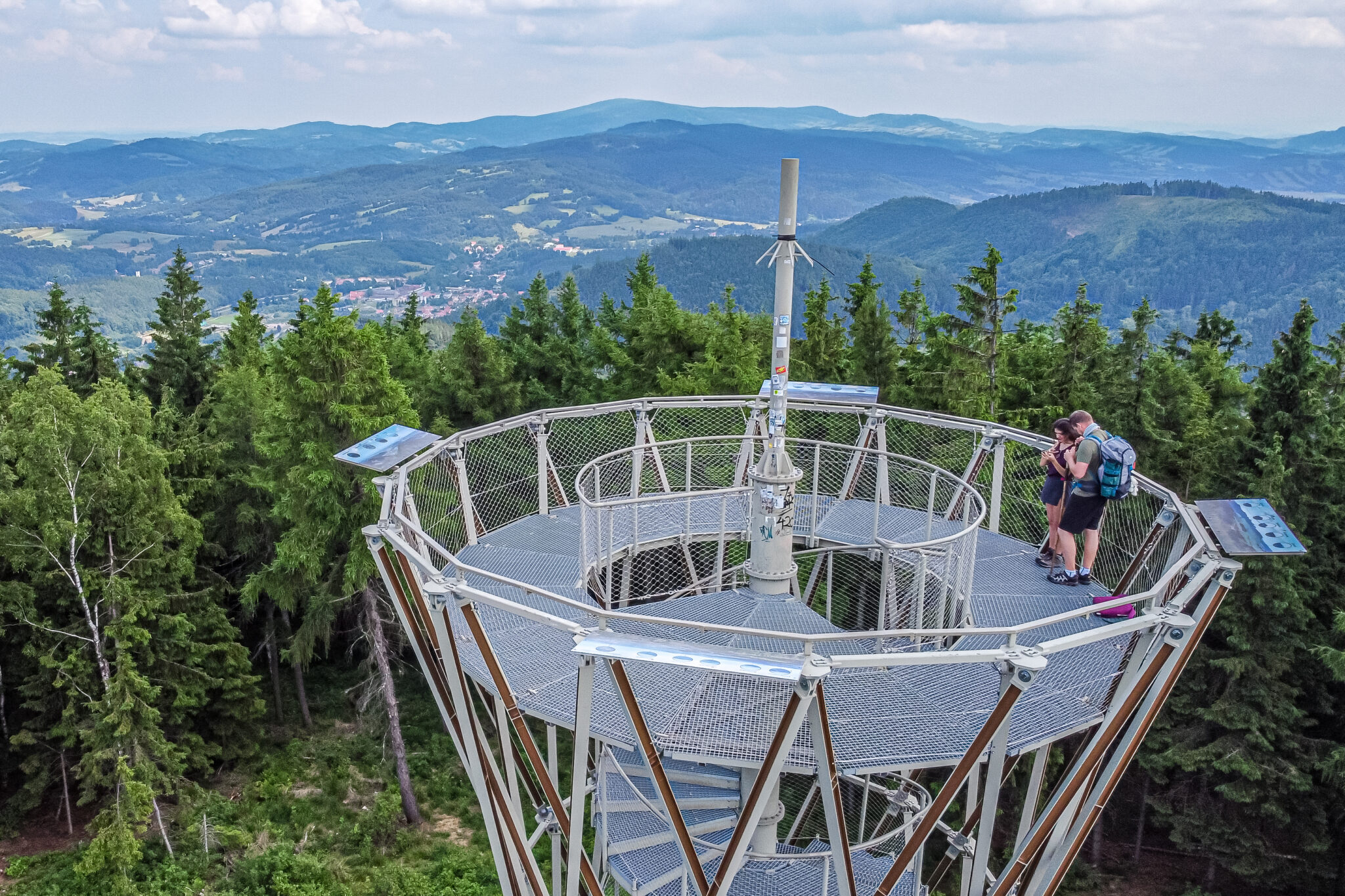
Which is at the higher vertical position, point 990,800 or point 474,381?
point 990,800

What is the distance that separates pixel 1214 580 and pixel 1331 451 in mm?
16730

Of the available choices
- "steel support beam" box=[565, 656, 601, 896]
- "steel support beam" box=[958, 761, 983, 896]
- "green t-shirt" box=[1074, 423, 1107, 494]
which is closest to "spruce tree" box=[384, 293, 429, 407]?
"steel support beam" box=[565, 656, 601, 896]

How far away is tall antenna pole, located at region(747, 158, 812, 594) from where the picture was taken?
11.0 m

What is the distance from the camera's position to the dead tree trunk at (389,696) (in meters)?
24.7

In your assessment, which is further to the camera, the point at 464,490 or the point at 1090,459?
the point at 464,490

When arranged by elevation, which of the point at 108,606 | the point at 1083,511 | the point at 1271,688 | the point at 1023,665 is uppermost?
the point at 1083,511

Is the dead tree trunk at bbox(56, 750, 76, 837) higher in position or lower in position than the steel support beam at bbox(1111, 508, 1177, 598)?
lower

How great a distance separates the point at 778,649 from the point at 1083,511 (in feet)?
14.1

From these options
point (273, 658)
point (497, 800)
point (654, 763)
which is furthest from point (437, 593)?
point (273, 658)

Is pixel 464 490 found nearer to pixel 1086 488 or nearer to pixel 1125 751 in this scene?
pixel 1086 488

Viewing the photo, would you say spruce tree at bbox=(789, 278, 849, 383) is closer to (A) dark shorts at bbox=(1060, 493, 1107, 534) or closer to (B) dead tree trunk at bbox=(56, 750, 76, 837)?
(A) dark shorts at bbox=(1060, 493, 1107, 534)

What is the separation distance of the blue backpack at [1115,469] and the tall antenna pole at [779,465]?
353 cm

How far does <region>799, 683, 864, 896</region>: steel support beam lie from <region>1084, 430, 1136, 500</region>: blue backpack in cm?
449

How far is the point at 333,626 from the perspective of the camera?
3278cm
